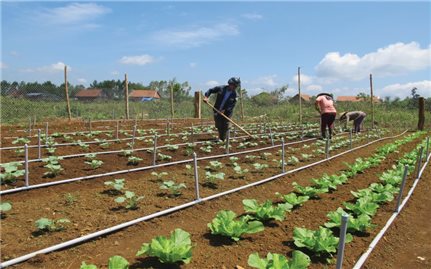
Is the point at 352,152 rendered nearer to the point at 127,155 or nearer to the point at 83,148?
the point at 127,155

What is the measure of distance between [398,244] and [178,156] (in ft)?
14.7

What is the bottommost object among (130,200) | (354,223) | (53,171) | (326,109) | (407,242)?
(407,242)

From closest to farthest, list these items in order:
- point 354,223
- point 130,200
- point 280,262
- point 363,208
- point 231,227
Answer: point 280,262, point 231,227, point 354,223, point 363,208, point 130,200

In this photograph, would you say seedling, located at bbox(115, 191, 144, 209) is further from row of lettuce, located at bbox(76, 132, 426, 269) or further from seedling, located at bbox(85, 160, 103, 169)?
seedling, located at bbox(85, 160, 103, 169)

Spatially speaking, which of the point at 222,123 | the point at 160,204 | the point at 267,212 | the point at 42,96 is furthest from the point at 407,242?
the point at 42,96

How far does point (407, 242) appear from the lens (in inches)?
143

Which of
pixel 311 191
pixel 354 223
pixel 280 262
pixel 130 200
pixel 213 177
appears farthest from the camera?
pixel 213 177

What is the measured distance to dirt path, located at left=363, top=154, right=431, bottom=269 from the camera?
3.17m

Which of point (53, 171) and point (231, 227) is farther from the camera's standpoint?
point (53, 171)

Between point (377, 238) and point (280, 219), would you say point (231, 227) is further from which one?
point (377, 238)

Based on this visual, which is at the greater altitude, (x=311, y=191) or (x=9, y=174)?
(x=9, y=174)

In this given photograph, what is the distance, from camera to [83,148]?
24.9ft

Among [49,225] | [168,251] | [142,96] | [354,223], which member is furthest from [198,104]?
[142,96]

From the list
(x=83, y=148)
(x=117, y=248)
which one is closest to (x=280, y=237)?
(x=117, y=248)
